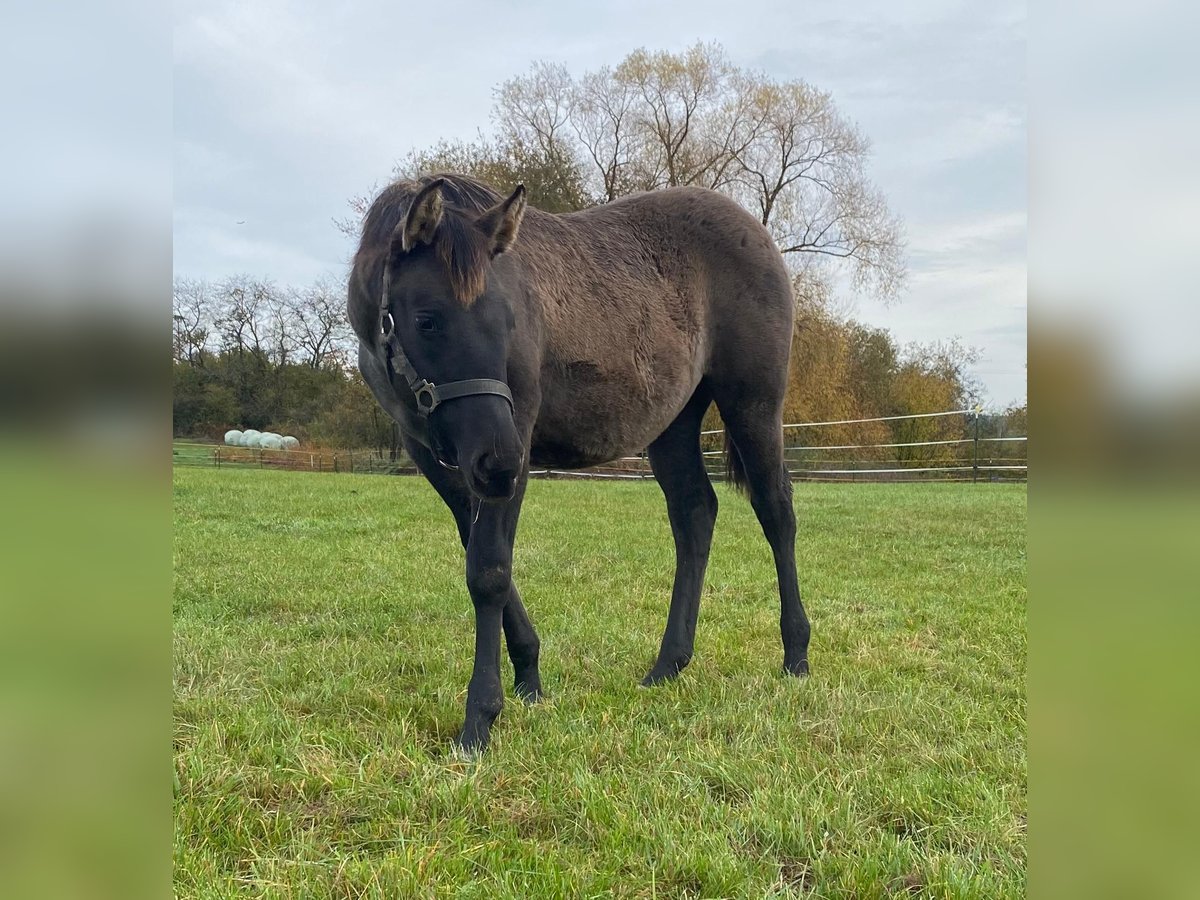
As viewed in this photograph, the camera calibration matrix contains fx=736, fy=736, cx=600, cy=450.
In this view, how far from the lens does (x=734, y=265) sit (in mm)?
4008

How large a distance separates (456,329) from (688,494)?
200cm

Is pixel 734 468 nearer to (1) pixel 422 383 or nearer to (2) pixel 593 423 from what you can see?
(2) pixel 593 423

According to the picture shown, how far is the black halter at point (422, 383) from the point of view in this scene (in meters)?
2.50

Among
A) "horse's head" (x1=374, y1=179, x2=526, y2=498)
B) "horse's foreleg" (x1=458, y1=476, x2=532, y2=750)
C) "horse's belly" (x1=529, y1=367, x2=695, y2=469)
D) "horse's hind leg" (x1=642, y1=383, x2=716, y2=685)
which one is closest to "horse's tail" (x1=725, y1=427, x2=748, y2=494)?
"horse's hind leg" (x1=642, y1=383, x2=716, y2=685)

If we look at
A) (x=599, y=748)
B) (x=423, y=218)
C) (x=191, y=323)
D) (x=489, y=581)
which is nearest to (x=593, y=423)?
(x=489, y=581)

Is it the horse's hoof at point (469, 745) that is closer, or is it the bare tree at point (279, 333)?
the horse's hoof at point (469, 745)

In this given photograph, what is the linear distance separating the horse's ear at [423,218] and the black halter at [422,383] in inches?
5.9

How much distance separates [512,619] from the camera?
10.5 feet

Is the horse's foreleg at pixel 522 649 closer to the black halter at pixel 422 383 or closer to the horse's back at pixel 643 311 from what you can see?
the horse's back at pixel 643 311

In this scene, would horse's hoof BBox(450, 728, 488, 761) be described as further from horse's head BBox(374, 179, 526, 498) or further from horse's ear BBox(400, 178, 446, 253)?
horse's ear BBox(400, 178, 446, 253)

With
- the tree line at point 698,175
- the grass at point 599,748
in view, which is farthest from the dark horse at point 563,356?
the tree line at point 698,175
